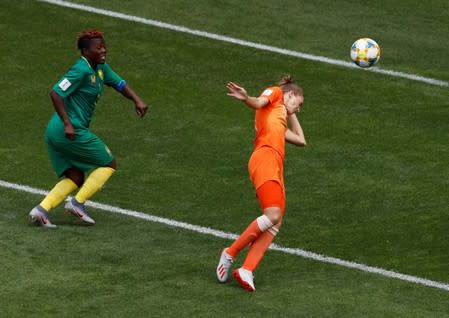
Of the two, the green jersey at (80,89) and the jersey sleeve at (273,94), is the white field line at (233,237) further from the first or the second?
the jersey sleeve at (273,94)

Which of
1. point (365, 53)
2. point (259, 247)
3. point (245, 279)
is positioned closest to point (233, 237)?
point (259, 247)

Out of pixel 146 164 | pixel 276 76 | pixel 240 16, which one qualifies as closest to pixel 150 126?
pixel 146 164

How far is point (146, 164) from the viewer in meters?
15.5

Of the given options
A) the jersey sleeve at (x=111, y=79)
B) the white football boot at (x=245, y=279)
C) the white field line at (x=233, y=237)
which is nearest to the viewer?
the white football boot at (x=245, y=279)

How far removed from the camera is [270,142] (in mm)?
11594

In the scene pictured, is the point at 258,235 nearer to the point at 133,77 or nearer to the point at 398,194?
the point at 398,194

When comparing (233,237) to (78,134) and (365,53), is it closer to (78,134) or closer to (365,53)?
(78,134)

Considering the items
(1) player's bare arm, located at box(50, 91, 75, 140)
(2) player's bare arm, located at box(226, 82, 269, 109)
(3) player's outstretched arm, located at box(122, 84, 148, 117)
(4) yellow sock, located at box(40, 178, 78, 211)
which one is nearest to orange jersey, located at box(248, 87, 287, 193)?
(2) player's bare arm, located at box(226, 82, 269, 109)

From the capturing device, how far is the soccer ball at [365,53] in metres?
16.3

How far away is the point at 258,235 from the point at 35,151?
5171 millimetres

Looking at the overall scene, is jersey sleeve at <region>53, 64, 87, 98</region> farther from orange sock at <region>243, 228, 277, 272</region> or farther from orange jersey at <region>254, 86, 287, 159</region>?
orange sock at <region>243, 228, 277, 272</region>

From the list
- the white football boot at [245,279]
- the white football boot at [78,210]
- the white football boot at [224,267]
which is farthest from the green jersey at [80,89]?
the white football boot at [245,279]

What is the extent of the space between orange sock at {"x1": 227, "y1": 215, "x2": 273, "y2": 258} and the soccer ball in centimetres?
539

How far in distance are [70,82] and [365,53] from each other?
482cm
